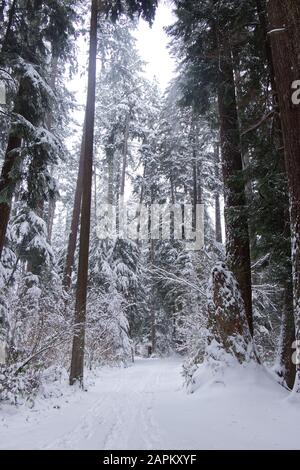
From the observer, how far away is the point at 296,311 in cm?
566

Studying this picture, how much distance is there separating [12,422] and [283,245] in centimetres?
588

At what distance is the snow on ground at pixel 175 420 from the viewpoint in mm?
4207

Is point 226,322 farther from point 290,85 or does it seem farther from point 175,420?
point 290,85

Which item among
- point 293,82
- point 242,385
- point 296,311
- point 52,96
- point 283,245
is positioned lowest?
point 242,385

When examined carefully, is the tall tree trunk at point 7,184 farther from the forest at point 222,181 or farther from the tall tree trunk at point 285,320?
the tall tree trunk at point 285,320

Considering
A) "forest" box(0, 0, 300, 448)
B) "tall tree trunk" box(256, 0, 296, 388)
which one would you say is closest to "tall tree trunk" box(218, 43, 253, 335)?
"forest" box(0, 0, 300, 448)

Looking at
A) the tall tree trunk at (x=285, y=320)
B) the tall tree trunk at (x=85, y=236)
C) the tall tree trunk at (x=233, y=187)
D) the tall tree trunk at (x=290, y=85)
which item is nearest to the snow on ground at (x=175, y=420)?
the tall tree trunk at (x=290, y=85)

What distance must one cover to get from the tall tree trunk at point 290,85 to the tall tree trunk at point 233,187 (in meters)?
2.26

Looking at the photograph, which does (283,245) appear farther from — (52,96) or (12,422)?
(52,96)

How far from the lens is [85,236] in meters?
11.3

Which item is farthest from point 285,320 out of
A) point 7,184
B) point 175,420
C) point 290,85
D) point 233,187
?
point 7,184

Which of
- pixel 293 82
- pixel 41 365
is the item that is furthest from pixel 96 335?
pixel 293 82

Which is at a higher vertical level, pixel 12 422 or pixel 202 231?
pixel 202 231

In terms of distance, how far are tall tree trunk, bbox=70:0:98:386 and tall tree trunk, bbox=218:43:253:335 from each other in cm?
415
